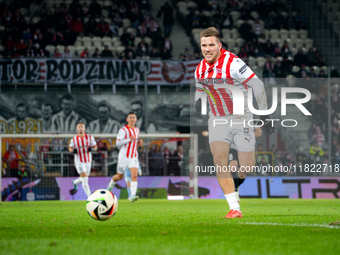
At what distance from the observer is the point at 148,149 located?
55.7 feet

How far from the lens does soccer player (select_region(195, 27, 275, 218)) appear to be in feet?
20.7

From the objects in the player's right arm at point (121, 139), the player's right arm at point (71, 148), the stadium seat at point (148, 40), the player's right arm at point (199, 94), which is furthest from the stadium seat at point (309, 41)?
the player's right arm at point (199, 94)

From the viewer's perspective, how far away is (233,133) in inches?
253

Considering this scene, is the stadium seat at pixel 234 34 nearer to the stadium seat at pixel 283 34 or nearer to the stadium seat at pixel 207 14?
the stadium seat at pixel 207 14

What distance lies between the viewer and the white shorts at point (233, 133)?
633 centimetres

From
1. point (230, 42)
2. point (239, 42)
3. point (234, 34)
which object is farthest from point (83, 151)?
point (234, 34)

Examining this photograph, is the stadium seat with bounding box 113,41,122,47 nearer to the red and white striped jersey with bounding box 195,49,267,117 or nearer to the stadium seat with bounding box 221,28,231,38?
the stadium seat with bounding box 221,28,231,38

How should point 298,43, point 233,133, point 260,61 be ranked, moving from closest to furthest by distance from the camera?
1. point 233,133
2. point 260,61
3. point 298,43

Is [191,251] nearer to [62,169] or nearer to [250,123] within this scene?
[250,123]

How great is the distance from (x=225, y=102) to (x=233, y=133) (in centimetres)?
43

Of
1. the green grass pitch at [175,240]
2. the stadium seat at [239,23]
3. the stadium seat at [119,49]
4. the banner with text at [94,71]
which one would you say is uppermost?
the stadium seat at [239,23]

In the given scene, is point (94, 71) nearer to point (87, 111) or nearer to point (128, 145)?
point (87, 111)

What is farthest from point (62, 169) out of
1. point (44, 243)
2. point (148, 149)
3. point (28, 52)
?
point (44, 243)

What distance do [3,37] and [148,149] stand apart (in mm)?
9606
